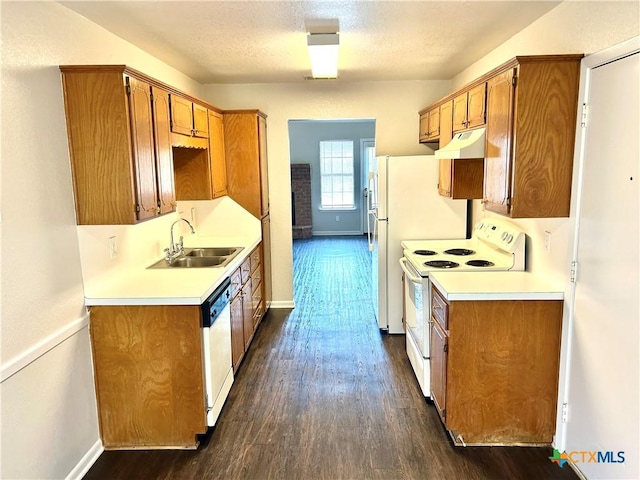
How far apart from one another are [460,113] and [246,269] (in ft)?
7.04

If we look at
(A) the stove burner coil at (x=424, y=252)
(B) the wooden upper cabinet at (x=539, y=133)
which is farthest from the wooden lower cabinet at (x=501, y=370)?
(A) the stove burner coil at (x=424, y=252)

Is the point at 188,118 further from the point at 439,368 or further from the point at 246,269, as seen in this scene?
the point at 439,368

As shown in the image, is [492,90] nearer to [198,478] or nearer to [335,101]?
[335,101]

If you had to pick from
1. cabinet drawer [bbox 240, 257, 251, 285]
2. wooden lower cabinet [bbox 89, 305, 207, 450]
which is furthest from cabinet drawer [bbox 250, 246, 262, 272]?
wooden lower cabinet [bbox 89, 305, 207, 450]

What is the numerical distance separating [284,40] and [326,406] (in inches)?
99.9

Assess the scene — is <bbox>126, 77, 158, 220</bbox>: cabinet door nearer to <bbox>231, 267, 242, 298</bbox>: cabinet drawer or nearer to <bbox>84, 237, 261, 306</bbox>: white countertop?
<bbox>84, 237, 261, 306</bbox>: white countertop

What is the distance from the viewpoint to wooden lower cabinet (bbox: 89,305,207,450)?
97.1 inches

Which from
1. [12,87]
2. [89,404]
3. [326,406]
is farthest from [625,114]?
[89,404]

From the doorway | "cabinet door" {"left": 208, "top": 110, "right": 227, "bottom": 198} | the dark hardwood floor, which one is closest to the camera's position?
the dark hardwood floor

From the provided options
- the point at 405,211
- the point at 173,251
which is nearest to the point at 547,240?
the point at 405,211

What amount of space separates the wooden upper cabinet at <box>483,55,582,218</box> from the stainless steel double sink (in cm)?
201

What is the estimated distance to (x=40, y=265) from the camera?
2061 millimetres

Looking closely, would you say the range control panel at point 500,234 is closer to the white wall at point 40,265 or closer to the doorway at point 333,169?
the white wall at point 40,265

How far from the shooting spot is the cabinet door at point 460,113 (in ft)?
10.4
